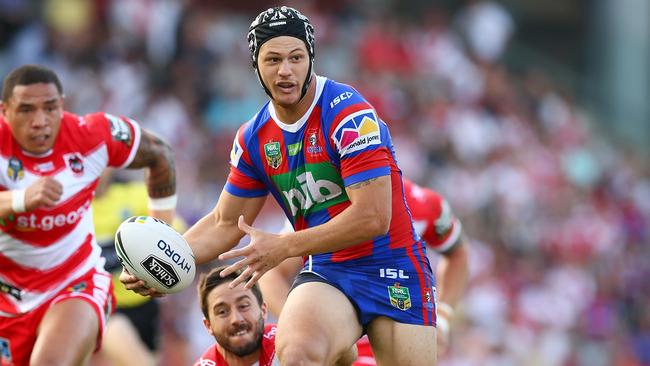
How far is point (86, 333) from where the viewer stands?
7.20 m

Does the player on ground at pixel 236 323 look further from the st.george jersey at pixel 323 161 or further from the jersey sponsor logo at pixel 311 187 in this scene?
the jersey sponsor logo at pixel 311 187

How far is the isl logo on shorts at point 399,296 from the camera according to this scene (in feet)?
21.1

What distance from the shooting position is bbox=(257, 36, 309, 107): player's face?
244 inches

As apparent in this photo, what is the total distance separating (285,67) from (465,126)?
40.9ft

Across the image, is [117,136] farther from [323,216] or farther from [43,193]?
[323,216]

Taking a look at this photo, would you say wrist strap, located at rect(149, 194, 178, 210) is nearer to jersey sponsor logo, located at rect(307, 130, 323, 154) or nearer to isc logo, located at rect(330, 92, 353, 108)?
jersey sponsor logo, located at rect(307, 130, 323, 154)

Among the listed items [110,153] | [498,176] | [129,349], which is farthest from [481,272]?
[110,153]

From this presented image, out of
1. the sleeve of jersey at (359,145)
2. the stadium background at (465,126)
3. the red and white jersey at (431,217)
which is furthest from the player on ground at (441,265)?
the stadium background at (465,126)

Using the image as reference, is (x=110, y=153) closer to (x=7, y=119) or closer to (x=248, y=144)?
(x=7, y=119)

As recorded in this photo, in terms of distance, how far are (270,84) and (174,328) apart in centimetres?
728

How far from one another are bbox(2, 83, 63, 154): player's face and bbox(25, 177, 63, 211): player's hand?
0.49 metres

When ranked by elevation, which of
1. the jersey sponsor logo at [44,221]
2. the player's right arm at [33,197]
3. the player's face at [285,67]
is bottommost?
the jersey sponsor logo at [44,221]

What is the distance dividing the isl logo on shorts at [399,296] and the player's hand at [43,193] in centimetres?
201

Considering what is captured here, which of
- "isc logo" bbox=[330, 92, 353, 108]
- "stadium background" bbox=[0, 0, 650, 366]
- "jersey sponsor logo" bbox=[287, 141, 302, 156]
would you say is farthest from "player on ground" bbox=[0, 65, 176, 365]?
"stadium background" bbox=[0, 0, 650, 366]
